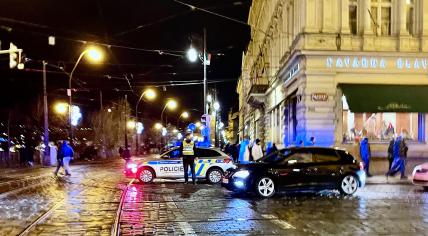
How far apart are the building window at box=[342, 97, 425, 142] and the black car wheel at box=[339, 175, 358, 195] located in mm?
9362

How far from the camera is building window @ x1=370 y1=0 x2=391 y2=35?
80.8ft

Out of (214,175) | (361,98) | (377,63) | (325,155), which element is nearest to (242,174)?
(325,155)

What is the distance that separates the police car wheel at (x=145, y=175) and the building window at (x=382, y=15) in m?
12.6

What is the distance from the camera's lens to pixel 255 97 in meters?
39.4

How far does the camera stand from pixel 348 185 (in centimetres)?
1522

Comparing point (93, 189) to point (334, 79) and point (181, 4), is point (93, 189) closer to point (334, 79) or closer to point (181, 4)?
point (181, 4)

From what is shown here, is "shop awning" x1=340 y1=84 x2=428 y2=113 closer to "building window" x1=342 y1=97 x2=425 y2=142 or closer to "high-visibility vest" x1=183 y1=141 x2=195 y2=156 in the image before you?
"building window" x1=342 y1=97 x2=425 y2=142

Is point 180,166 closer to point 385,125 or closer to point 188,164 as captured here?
point 188,164

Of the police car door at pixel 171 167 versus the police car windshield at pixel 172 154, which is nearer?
the police car door at pixel 171 167

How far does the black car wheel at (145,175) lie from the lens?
20.0 metres

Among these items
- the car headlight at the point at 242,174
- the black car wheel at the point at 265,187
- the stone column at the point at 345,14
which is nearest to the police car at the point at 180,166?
the car headlight at the point at 242,174

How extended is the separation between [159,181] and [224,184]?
655 centimetres

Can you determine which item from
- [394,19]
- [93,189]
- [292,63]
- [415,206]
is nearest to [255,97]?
[292,63]

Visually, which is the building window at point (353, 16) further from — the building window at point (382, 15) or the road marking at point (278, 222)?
the road marking at point (278, 222)
